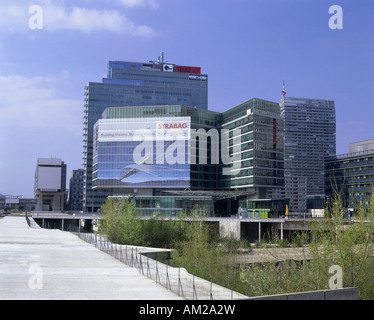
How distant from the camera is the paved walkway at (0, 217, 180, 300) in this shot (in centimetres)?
2017

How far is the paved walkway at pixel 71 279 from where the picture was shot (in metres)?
20.2

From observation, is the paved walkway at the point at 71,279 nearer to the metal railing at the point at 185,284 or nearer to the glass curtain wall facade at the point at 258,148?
the metal railing at the point at 185,284

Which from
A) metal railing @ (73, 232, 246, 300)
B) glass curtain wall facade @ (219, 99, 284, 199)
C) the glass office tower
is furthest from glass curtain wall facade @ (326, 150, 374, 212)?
metal railing @ (73, 232, 246, 300)

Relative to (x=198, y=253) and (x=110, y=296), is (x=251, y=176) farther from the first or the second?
(x=110, y=296)

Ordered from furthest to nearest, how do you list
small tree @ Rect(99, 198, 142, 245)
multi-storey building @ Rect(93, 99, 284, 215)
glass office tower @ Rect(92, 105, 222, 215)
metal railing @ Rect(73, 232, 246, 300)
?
glass office tower @ Rect(92, 105, 222, 215) → multi-storey building @ Rect(93, 99, 284, 215) → small tree @ Rect(99, 198, 142, 245) → metal railing @ Rect(73, 232, 246, 300)

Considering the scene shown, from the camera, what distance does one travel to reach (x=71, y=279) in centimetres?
2431

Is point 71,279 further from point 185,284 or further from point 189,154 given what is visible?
point 189,154

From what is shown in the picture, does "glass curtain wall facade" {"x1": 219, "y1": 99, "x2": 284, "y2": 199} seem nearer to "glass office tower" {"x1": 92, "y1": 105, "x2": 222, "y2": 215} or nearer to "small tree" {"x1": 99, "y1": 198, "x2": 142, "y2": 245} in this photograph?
"glass office tower" {"x1": 92, "y1": 105, "x2": 222, "y2": 215}

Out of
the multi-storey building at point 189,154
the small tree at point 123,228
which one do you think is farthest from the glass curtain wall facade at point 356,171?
the small tree at point 123,228

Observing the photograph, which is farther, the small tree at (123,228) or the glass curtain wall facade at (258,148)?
the glass curtain wall facade at (258,148)

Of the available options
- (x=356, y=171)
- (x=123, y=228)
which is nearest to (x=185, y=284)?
(x=123, y=228)

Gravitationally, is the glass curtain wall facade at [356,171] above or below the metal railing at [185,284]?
above

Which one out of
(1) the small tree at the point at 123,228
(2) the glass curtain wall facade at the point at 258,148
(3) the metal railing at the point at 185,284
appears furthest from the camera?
(2) the glass curtain wall facade at the point at 258,148
